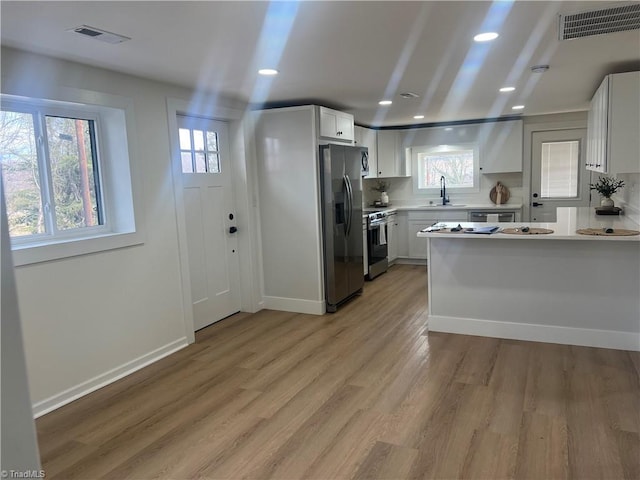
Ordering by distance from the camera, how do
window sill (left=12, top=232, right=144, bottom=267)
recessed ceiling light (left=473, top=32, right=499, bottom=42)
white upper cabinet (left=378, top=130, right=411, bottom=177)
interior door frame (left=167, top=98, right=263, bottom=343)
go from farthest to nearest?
white upper cabinet (left=378, top=130, right=411, bottom=177), interior door frame (left=167, top=98, right=263, bottom=343), window sill (left=12, top=232, right=144, bottom=267), recessed ceiling light (left=473, top=32, right=499, bottom=42)

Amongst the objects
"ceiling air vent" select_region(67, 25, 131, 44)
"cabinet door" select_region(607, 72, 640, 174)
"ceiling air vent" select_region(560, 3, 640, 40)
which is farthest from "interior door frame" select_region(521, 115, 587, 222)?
"ceiling air vent" select_region(67, 25, 131, 44)

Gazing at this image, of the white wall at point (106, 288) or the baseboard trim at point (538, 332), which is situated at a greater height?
the white wall at point (106, 288)

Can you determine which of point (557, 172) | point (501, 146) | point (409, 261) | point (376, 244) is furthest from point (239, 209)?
point (557, 172)

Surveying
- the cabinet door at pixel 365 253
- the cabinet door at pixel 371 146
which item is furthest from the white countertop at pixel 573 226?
the cabinet door at pixel 371 146

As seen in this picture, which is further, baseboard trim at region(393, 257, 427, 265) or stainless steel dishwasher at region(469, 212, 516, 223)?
baseboard trim at region(393, 257, 427, 265)

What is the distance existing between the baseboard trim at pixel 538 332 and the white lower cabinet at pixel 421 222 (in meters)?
3.08

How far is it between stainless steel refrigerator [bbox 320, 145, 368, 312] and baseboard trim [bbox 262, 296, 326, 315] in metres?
0.11

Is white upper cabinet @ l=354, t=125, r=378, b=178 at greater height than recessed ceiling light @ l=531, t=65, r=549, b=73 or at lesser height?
lesser

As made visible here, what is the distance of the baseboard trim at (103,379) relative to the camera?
296 centimetres

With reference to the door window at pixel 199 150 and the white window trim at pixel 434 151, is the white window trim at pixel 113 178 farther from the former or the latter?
the white window trim at pixel 434 151

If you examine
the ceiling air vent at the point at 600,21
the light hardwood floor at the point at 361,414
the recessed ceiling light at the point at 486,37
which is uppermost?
the recessed ceiling light at the point at 486,37

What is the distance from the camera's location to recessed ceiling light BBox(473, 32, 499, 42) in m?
2.70

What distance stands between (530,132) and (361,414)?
223 inches

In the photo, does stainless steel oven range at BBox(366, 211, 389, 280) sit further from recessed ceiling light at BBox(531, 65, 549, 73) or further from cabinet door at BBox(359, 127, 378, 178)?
recessed ceiling light at BBox(531, 65, 549, 73)
